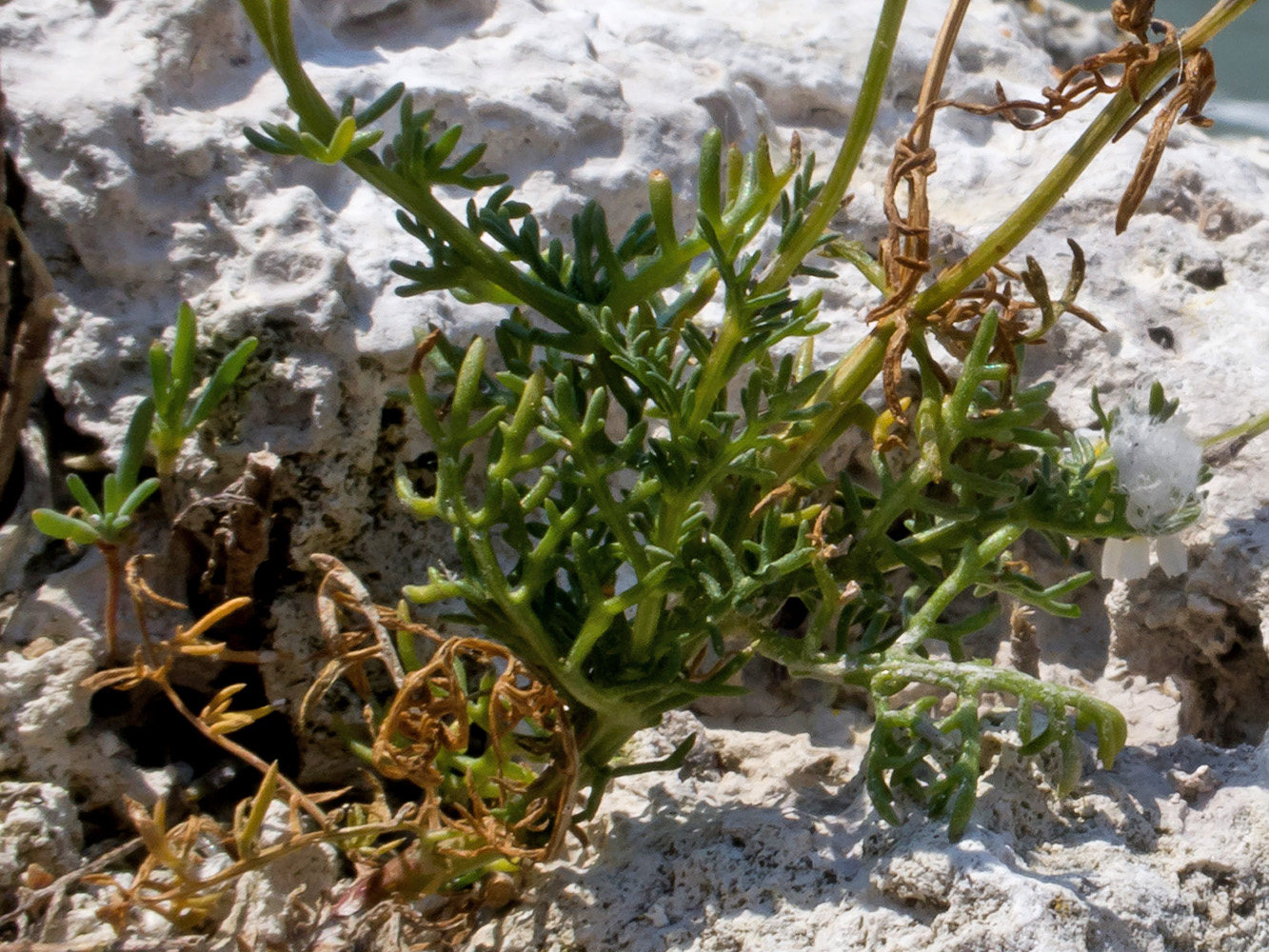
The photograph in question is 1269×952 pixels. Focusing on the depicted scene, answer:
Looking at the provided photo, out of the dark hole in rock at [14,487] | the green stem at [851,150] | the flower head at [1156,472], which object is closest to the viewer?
the green stem at [851,150]

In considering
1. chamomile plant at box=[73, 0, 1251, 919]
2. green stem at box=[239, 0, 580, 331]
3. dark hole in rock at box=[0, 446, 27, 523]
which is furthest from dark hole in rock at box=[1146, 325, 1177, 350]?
dark hole in rock at box=[0, 446, 27, 523]

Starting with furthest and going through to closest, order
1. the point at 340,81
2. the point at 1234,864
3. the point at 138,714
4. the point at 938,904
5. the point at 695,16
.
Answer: the point at 695,16 < the point at 340,81 < the point at 138,714 < the point at 1234,864 < the point at 938,904

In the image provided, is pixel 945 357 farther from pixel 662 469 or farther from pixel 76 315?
pixel 76 315

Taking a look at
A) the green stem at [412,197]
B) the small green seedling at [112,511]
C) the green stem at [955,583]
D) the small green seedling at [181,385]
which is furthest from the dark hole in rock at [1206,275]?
the small green seedling at [112,511]

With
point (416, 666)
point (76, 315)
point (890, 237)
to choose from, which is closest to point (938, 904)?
point (416, 666)

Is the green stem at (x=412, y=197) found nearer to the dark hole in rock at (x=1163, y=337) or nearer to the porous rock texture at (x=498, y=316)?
the porous rock texture at (x=498, y=316)

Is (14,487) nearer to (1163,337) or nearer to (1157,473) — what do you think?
(1157,473)

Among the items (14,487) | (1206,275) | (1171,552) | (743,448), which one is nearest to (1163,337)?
(1206,275)
